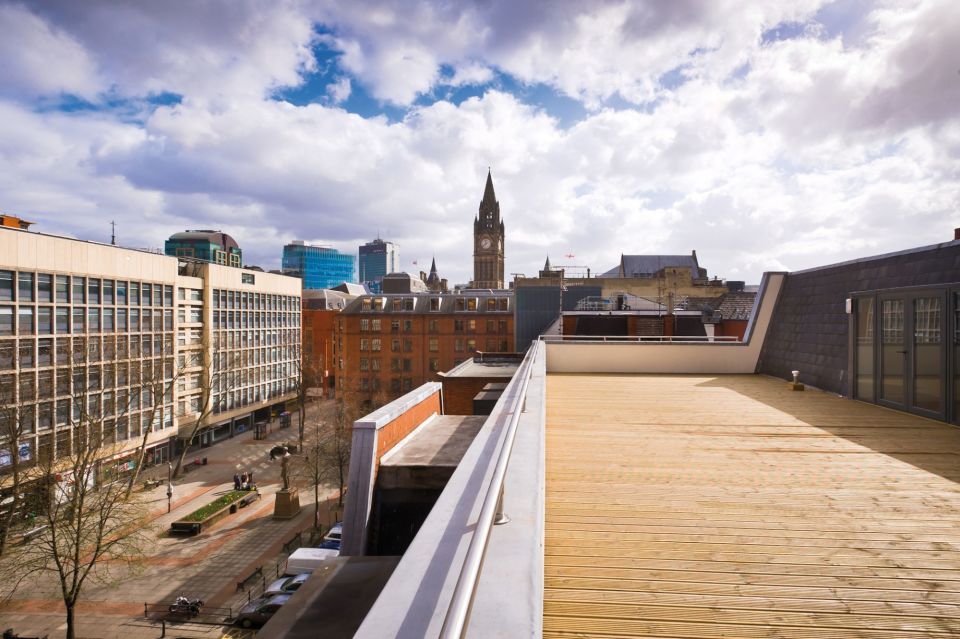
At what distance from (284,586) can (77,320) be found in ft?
74.2

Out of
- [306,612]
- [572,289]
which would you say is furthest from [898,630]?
[572,289]

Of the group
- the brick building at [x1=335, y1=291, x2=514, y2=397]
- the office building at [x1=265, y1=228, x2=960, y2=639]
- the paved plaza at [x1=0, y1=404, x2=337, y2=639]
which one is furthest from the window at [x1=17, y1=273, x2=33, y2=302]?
the brick building at [x1=335, y1=291, x2=514, y2=397]

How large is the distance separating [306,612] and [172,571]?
845 inches

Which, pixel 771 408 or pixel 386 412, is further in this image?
pixel 386 412

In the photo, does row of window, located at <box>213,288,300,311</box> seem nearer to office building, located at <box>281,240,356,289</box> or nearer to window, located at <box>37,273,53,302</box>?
window, located at <box>37,273,53,302</box>

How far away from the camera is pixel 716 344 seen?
13.1 m

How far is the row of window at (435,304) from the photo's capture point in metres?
56.6

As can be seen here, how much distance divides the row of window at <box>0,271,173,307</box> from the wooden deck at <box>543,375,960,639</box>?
32287 millimetres

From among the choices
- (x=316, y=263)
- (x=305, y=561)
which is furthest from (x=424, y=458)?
(x=316, y=263)

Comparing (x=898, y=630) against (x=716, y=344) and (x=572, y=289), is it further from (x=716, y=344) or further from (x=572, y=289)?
(x=572, y=289)

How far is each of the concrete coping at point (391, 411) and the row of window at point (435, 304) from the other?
43.1m

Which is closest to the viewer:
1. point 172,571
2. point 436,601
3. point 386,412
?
point 436,601

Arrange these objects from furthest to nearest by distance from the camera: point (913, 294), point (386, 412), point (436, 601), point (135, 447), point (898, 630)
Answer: point (135, 447) → point (386, 412) → point (913, 294) → point (898, 630) → point (436, 601)

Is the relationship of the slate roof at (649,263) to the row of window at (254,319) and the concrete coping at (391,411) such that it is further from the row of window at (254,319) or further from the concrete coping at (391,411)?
the concrete coping at (391,411)
